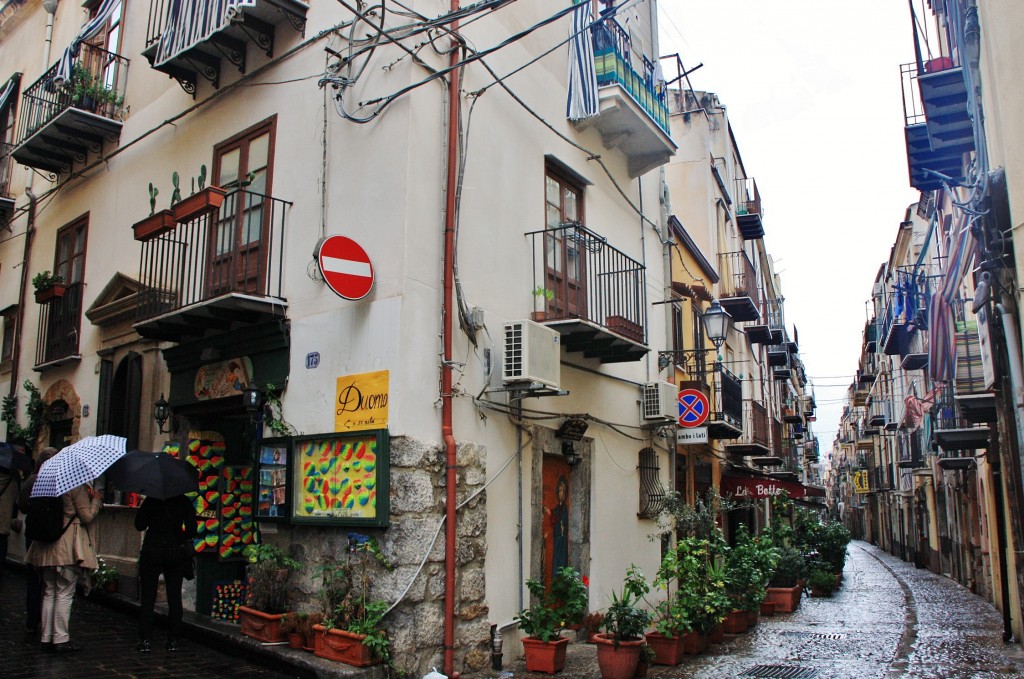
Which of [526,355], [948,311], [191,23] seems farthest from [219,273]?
[948,311]

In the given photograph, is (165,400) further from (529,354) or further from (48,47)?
(48,47)

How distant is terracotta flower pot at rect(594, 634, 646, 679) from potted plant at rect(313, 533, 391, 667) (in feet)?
7.08

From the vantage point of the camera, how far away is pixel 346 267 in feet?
25.3

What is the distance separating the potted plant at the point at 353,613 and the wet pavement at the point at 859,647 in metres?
1.78

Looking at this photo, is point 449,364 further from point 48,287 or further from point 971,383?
point 971,383

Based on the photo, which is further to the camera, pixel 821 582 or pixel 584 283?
pixel 821 582

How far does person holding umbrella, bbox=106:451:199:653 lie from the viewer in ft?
25.0

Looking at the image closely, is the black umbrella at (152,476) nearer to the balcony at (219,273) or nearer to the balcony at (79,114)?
the balcony at (219,273)

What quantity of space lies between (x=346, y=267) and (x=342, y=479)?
2.03 metres

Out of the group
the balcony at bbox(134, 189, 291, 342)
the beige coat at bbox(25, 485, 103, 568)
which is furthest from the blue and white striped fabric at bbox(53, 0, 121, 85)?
the beige coat at bbox(25, 485, 103, 568)

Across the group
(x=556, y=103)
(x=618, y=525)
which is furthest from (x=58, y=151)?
(x=618, y=525)

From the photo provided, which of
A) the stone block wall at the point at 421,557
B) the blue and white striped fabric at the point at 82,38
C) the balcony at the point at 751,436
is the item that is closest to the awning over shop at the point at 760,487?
the balcony at the point at 751,436

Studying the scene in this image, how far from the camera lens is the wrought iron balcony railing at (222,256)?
892 centimetres

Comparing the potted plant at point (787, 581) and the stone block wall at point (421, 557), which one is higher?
the stone block wall at point (421, 557)
